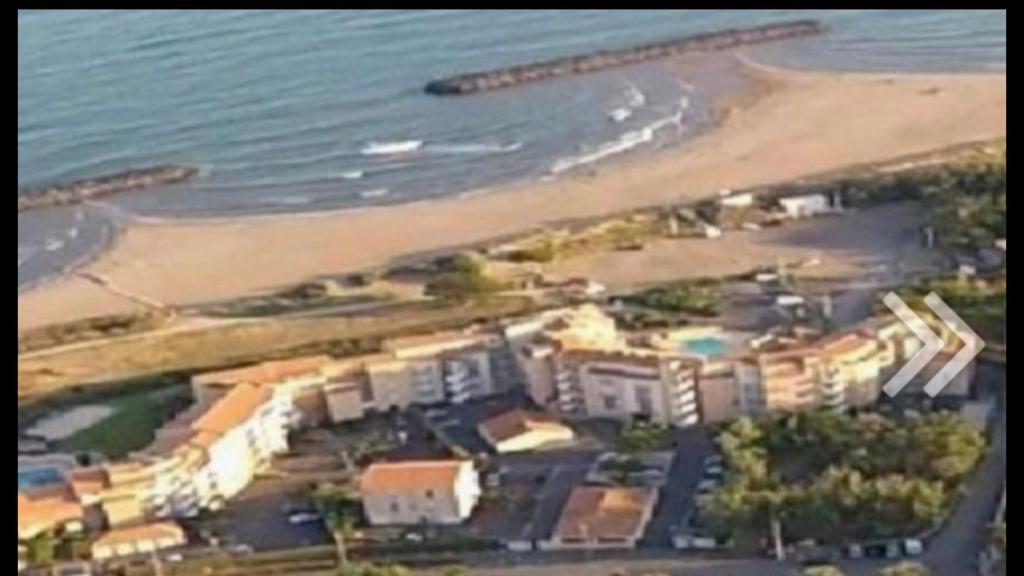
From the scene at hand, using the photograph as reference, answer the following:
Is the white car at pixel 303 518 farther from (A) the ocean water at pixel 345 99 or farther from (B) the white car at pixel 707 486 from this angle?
(A) the ocean water at pixel 345 99

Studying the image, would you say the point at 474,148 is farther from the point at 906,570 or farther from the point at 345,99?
the point at 906,570

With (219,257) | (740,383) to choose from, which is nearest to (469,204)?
(219,257)

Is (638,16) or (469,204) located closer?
(469,204)

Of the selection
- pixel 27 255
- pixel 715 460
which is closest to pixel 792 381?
pixel 715 460

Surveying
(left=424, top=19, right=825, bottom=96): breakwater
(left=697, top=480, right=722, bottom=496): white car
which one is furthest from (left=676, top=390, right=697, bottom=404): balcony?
(left=424, top=19, right=825, bottom=96): breakwater

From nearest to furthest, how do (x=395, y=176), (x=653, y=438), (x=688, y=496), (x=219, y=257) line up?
(x=688, y=496) < (x=653, y=438) < (x=219, y=257) < (x=395, y=176)

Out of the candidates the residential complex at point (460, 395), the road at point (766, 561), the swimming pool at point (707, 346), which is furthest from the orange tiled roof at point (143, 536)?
the swimming pool at point (707, 346)

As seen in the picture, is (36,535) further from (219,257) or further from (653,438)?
(219,257)
